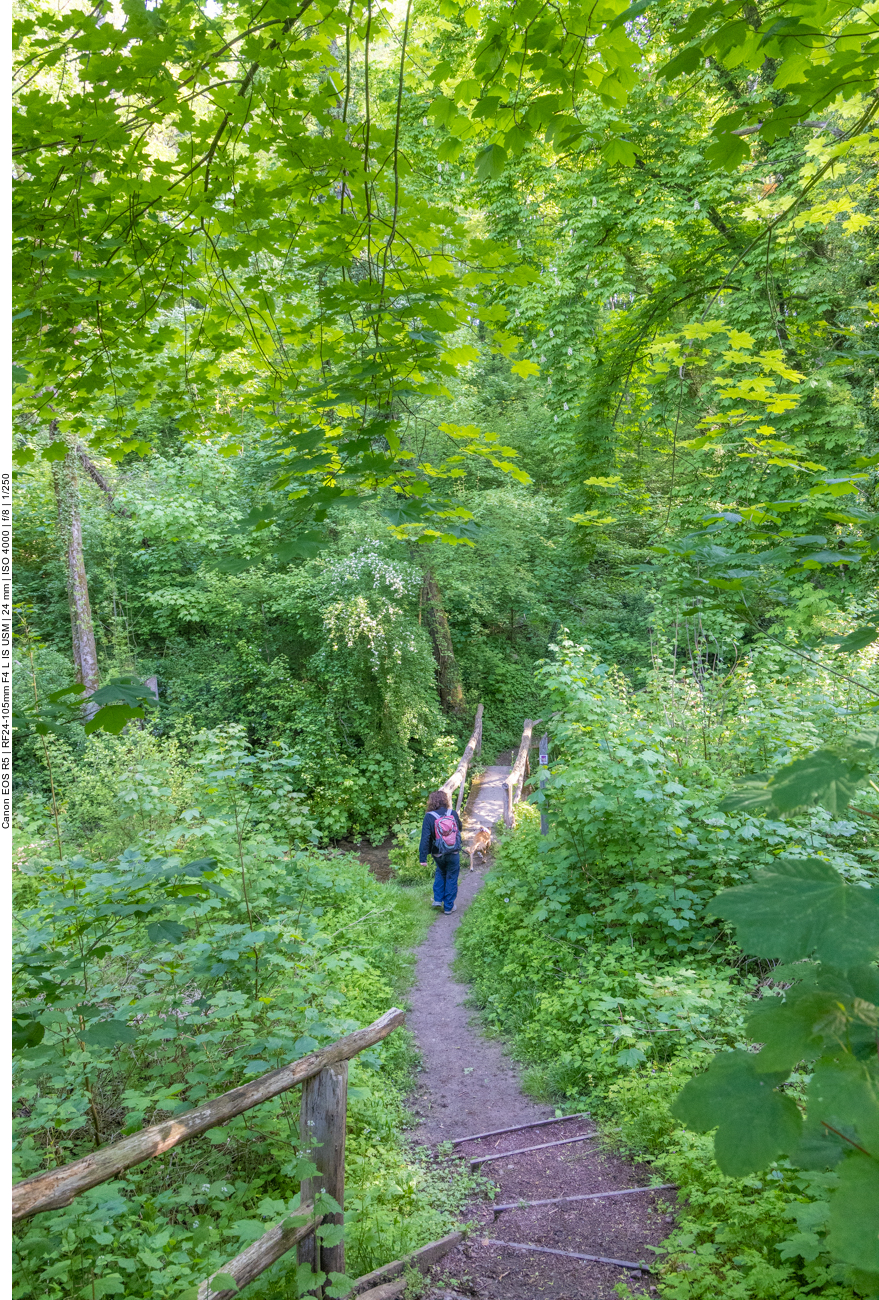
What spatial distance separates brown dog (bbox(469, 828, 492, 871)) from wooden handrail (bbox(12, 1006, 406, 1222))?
690cm

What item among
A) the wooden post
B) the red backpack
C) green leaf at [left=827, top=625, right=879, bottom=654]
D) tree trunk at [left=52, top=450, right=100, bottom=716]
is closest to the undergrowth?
the red backpack

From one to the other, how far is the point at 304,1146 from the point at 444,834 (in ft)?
16.4

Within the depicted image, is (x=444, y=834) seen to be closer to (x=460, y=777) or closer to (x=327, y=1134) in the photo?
(x=460, y=777)

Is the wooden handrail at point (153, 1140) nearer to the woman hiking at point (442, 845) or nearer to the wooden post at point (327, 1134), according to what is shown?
the wooden post at point (327, 1134)

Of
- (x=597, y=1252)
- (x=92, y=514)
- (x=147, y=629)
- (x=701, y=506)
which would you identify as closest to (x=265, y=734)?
(x=147, y=629)

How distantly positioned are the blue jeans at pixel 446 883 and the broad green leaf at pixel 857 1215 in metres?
7.17

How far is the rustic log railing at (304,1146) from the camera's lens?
1.60 m

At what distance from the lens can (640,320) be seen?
4973 mm

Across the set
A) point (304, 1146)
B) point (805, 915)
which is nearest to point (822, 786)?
point (805, 915)

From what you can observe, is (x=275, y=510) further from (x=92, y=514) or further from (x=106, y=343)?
(x=92, y=514)

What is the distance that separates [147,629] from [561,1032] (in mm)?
11310

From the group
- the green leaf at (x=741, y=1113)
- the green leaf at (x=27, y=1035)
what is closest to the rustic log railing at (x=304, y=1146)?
the green leaf at (x=27, y=1035)

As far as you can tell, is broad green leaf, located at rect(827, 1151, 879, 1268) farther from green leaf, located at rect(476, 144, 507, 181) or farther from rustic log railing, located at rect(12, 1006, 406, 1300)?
green leaf, located at rect(476, 144, 507, 181)

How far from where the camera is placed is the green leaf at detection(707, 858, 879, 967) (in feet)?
2.89
